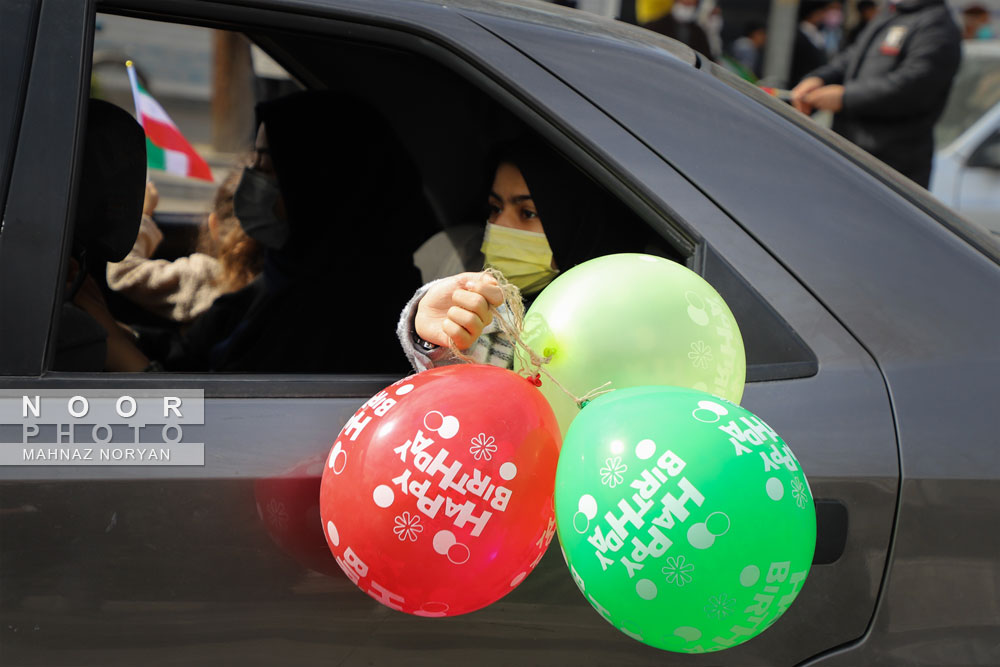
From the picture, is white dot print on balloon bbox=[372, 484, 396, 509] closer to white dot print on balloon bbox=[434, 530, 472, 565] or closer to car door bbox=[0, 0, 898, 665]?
white dot print on balloon bbox=[434, 530, 472, 565]

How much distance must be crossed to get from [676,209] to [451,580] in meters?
0.63

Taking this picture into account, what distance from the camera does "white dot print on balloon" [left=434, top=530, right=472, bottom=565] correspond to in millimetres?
1149

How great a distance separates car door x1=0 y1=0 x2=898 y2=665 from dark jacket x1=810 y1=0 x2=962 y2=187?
10.4ft

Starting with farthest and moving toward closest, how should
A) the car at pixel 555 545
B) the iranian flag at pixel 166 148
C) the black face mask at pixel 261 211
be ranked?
the iranian flag at pixel 166 148 < the black face mask at pixel 261 211 < the car at pixel 555 545

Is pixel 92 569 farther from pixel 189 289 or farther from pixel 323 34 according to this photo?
pixel 189 289

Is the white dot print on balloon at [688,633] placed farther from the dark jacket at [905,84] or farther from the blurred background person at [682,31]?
the blurred background person at [682,31]

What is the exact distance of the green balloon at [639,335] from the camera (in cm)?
128

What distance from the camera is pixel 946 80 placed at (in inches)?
167

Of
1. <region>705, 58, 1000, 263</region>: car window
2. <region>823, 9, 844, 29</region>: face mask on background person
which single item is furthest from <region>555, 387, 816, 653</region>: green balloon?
<region>823, 9, 844, 29</region>: face mask on background person

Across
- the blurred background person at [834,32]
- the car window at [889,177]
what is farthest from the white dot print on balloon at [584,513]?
the blurred background person at [834,32]

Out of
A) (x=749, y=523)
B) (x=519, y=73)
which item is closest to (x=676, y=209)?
(x=519, y=73)

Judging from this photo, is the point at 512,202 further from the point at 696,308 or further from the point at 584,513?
the point at 584,513

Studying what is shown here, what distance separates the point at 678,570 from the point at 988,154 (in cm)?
541

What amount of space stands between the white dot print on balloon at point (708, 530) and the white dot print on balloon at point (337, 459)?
0.41 metres
